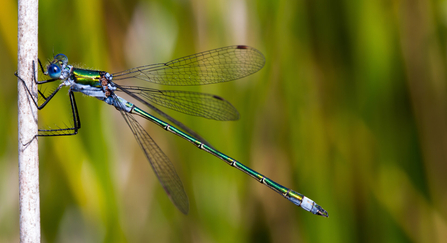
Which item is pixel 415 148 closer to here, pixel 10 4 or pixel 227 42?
pixel 227 42

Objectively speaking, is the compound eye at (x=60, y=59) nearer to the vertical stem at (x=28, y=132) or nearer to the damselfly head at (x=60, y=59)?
the damselfly head at (x=60, y=59)

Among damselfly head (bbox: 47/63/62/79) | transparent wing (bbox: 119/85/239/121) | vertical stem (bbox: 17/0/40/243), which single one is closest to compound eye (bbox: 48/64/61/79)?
damselfly head (bbox: 47/63/62/79)

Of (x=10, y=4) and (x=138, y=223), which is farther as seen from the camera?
(x=138, y=223)

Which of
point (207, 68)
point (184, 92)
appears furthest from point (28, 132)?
point (207, 68)

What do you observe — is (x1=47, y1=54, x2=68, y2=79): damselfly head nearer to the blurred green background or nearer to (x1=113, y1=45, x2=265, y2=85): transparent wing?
the blurred green background

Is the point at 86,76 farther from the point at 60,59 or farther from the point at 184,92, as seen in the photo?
the point at 184,92

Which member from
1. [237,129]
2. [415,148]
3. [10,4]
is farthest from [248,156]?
[10,4]

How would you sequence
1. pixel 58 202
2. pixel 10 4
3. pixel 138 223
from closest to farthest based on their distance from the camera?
pixel 10 4 → pixel 58 202 → pixel 138 223
